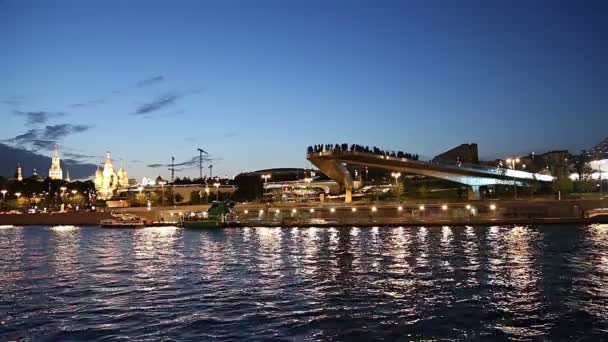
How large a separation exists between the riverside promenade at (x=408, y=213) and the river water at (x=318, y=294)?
2838 cm

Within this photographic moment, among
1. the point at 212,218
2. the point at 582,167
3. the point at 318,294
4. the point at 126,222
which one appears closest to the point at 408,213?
the point at 212,218

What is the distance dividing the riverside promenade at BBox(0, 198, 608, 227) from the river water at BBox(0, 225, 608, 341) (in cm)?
2838

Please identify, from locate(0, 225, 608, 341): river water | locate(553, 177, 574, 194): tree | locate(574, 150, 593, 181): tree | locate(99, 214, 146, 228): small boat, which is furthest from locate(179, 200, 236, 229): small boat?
locate(574, 150, 593, 181): tree

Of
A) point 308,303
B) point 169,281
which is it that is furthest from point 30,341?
point 169,281

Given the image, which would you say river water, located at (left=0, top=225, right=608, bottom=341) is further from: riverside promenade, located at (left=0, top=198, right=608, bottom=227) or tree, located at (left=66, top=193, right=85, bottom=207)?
tree, located at (left=66, top=193, right=85, bottom=207)

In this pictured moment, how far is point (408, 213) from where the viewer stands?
76.9 metres

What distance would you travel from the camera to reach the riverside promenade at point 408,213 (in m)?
66.4

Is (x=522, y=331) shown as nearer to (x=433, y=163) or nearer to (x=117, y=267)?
(x=117, y=267)

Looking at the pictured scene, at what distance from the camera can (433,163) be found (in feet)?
268

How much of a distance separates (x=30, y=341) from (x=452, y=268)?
19.5m

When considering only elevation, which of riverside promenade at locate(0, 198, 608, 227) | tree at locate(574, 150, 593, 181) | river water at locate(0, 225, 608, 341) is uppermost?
tree at locate(574, 150, 593, 181)

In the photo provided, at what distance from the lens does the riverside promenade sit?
66438 millimetres

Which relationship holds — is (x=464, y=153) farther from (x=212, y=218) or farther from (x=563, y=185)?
(x=212, y=218)

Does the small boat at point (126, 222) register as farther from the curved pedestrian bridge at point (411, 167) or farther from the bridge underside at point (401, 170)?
the bridge underside at point (401, 170)
